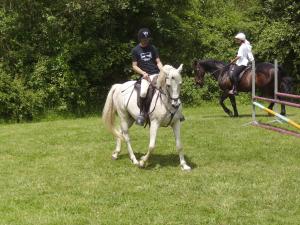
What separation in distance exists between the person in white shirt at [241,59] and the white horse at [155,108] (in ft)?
20.6

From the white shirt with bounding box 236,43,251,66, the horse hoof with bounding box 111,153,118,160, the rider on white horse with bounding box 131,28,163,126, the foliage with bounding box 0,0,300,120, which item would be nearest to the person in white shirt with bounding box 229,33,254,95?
the white shirt with bounding box 236,43,251,66

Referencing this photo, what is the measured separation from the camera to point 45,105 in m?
19.7

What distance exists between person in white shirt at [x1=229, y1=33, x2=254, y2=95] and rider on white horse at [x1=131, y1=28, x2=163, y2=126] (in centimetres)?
625

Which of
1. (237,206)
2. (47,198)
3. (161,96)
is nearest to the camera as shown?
(237,206)

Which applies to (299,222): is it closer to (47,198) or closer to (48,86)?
(47,198)

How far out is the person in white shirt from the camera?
49.9ft

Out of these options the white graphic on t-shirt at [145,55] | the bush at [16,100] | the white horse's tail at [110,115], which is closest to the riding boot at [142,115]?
the white graphic on t-shirt at [145,55]

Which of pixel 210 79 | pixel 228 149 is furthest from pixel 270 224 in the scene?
pixel 210 79

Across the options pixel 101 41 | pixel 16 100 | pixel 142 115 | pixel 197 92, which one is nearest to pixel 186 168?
pixel 142 115

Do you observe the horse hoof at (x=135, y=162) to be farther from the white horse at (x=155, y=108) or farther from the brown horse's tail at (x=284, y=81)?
the brown horse's tail at (x=284, y=81)

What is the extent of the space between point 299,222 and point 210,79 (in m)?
16.4

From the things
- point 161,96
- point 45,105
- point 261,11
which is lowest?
point 45,105

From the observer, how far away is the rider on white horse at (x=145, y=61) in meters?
9.16

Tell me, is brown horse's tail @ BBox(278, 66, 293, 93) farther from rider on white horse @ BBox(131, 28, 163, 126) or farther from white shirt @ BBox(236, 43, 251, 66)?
rider on white horse @ BBox(131, 28, 163, 126)
